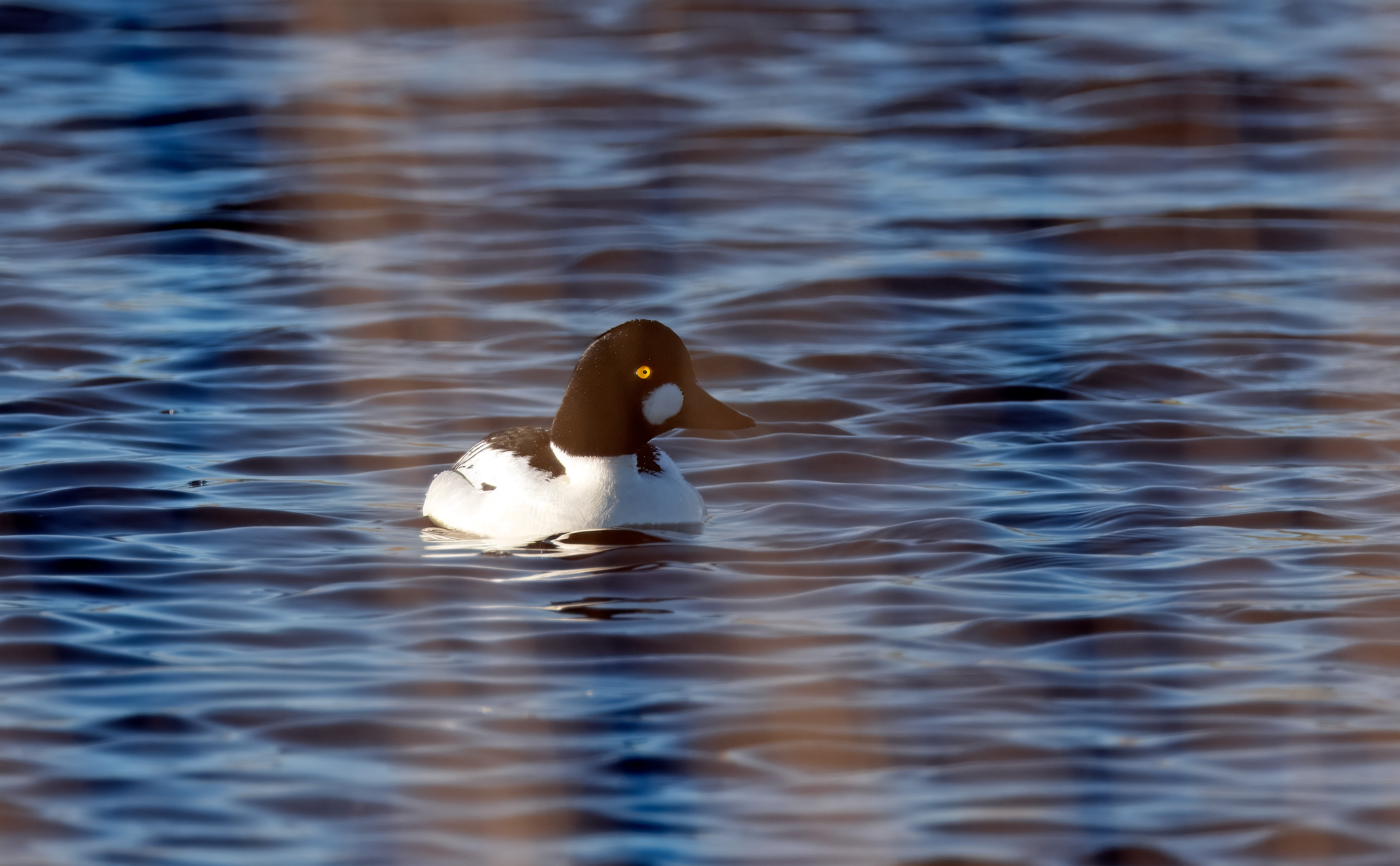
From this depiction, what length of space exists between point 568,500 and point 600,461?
0.23 meters

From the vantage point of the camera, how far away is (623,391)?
9344mm

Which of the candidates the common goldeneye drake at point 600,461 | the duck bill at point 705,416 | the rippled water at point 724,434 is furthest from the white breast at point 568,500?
the duck bill at point 705,416

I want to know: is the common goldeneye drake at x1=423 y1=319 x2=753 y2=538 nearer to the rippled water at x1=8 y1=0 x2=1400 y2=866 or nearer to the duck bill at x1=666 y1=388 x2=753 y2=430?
the duck bill at x1=666 y1=388 x2=753 y2=430

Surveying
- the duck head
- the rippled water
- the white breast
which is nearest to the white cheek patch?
the duck head

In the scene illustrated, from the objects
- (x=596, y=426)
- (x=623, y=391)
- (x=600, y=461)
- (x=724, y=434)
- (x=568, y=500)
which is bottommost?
(x=724, y=434)

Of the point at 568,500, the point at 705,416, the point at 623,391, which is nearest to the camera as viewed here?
the point at 568,500

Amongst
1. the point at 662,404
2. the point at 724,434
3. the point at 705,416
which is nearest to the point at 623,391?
the point at 662,404

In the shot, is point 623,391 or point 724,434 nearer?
point 623,391

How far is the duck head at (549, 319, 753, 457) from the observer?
30.3ft

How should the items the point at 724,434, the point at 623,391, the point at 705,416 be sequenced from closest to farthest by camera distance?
the point at 623,391 → the point at 705,416 → the point at 724,434

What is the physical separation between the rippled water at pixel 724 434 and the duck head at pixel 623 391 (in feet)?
1.97

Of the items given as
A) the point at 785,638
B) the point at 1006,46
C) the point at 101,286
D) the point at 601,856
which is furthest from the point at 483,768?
the point at 1006,46

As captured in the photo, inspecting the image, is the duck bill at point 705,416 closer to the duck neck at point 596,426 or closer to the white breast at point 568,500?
the duck neck at point 596,426

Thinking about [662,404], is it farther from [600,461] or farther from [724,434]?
[724,434]
